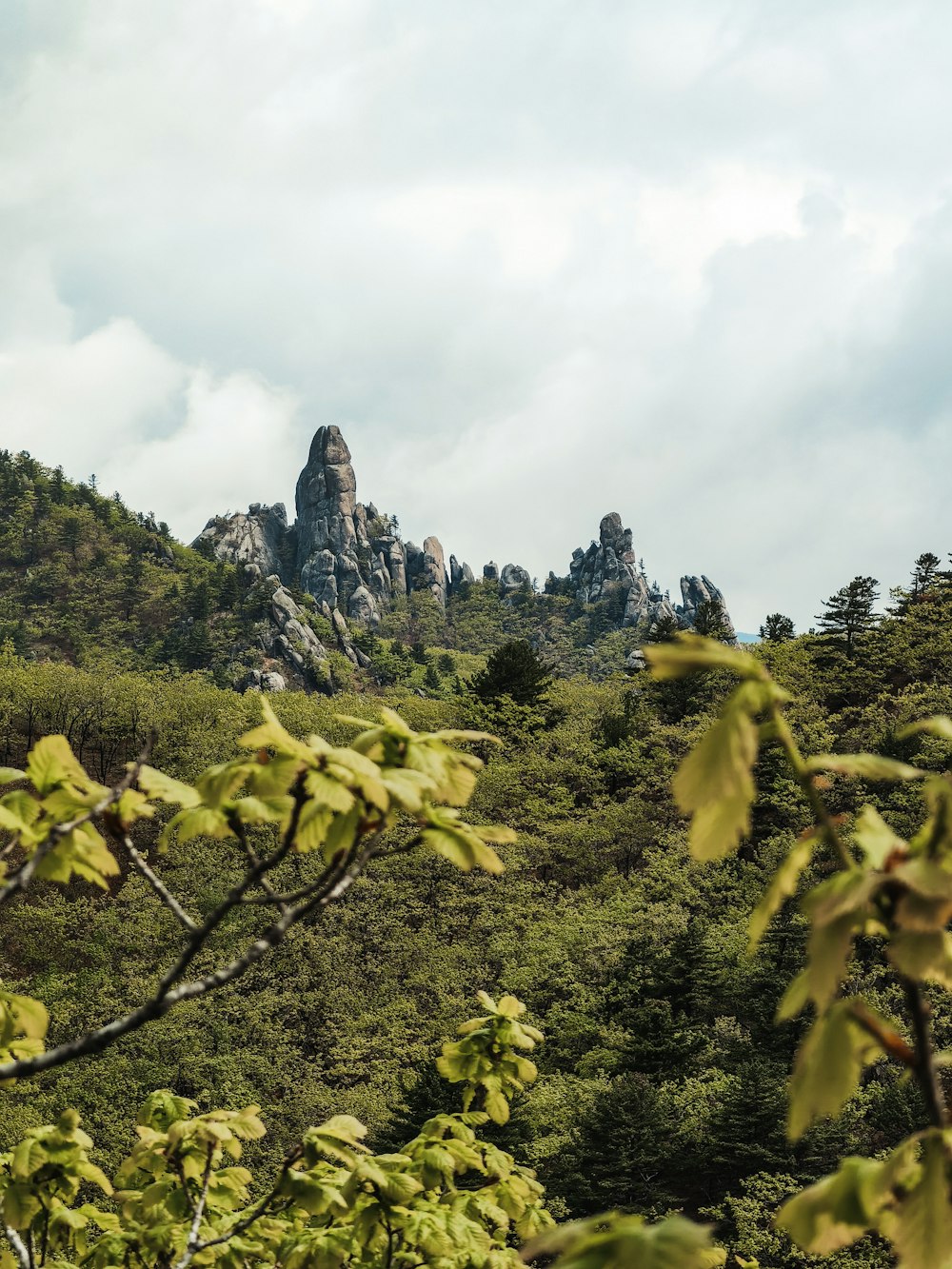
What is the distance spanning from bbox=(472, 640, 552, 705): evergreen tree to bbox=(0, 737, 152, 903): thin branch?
29.5m

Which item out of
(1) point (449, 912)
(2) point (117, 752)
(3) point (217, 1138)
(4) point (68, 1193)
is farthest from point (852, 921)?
(2) point (117, 752)

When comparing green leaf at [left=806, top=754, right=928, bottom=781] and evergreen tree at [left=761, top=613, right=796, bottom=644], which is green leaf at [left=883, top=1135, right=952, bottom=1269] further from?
evergreen tree at [left=761, top=613, right=796, bottom=644]

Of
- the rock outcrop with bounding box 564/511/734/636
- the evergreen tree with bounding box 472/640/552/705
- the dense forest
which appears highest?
the rock outcrop with bounding box 564/511/734/636

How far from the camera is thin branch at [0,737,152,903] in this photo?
1.81 metres

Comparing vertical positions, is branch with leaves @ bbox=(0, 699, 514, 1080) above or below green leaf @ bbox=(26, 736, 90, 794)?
below

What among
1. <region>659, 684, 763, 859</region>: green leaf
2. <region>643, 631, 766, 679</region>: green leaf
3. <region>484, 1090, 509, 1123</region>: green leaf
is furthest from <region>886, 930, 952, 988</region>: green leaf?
<region>484, 1090, 509, 1123</region>: green leaf

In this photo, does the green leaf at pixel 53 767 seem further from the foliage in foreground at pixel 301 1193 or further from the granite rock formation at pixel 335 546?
the granite rock formation at pixel 335 546

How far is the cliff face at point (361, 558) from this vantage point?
95188 mm

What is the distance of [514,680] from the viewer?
1257 inches

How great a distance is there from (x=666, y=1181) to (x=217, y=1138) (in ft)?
39.8

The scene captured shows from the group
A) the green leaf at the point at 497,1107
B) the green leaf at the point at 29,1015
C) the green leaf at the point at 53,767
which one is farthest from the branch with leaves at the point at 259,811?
the green leaf at the point at 497,1107

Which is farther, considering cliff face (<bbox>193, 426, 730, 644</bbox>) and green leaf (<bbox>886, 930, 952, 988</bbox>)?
cliff face (<bbox>193, 426, 730, 644</bbox>)

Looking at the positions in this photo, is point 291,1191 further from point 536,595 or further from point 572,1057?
point 536,595

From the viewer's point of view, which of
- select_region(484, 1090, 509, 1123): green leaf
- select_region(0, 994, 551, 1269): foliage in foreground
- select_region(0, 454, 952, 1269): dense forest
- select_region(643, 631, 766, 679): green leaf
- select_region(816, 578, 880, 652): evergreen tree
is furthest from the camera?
select_region(816, 578, 880, 652): evergreen tree
